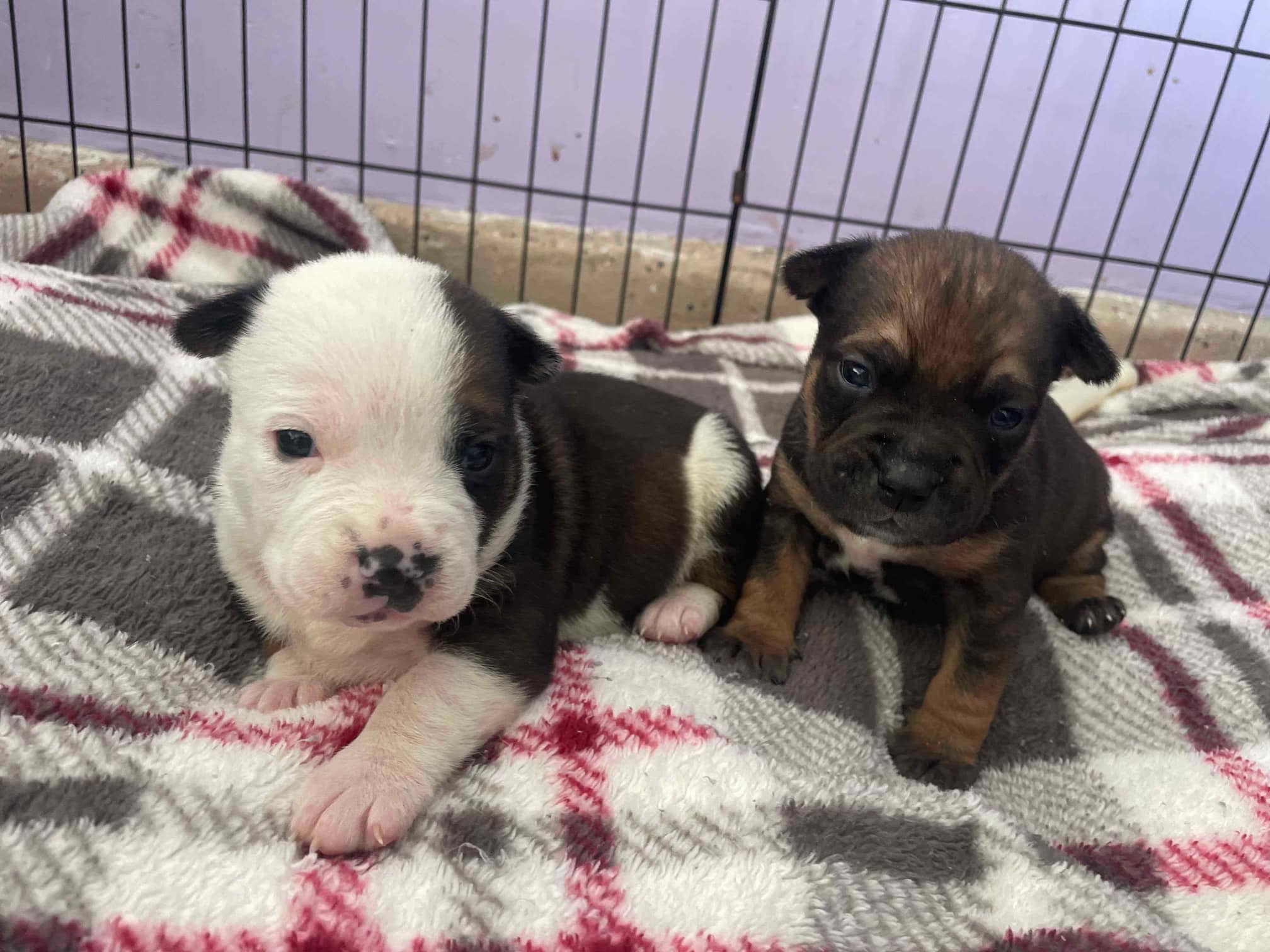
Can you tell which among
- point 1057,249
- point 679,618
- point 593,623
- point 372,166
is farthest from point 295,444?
point 1057,249

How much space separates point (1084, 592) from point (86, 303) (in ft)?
10.2

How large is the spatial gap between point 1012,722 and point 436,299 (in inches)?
64.8

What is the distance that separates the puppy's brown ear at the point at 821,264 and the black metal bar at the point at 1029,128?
93.9 inches

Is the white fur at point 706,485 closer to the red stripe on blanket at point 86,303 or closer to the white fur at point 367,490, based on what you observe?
the white fur at point 367,490

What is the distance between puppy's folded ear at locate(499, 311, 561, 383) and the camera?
1.85 m

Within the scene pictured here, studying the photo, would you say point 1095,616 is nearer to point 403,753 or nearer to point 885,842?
point 885,842

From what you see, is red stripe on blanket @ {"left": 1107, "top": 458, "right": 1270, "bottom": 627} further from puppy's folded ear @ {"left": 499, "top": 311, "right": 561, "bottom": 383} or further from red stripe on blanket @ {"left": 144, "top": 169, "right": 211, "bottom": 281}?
red stripe on blanket @ {"left": 144, "top": 169, "right": 211, "bottom": 281}

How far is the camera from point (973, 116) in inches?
184

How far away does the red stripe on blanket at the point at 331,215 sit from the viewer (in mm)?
4090

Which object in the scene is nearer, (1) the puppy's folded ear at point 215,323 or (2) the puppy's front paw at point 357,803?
(2) the puppy's front paw at point 357,803

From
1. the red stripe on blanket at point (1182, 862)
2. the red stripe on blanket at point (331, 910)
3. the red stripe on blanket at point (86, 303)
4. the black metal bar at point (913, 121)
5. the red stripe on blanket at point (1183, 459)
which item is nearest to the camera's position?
the red stripe on blanket at point (331, 910)

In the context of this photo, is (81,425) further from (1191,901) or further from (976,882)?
(1191,901)

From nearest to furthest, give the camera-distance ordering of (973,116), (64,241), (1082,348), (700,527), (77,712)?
(77,712) → (1082,348) → (700,527) → (64,241) → (973,116)

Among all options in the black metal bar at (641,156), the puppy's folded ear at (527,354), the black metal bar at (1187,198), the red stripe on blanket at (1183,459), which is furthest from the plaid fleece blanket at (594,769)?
the black metal bar at (641,156)
